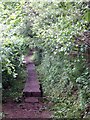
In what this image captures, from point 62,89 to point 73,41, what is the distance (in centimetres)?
100

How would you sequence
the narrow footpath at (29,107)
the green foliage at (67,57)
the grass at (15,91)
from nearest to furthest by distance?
the green foliage at (67,57), the narrow footpath at (29,107), the grass at (15,91)

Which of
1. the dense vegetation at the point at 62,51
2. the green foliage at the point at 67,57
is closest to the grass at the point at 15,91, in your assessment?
the dense vegetation at the point at 62,51

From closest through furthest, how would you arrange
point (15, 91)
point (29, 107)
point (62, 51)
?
point (62, 51), point (29, 107), point (15, 91)

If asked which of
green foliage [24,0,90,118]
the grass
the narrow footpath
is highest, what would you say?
green foliage [24,0,90,118]

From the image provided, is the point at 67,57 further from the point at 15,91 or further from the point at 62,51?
the point at 15,91

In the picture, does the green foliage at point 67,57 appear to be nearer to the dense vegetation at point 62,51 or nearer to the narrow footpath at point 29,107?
the dense vegetation at point 62,51


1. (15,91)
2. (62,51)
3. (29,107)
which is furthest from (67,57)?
(15,91)

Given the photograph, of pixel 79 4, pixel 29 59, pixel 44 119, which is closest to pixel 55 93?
pixel 44 119

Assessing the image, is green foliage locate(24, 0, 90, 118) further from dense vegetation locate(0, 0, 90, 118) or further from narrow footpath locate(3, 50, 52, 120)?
narrow footpath locate(3, 50, 52, 120)

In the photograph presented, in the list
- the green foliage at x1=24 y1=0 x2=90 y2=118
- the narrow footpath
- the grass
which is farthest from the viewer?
the grass

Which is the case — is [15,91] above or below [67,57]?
below

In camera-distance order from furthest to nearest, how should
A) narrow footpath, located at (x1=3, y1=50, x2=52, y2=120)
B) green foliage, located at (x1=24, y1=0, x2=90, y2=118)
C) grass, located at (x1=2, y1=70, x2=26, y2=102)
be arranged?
1. grass, located at (x1=2, y1=70, x2=26, y2=102)
2. narrow footpath, located at (x1=3, y1=50, x2=52, y2=120)
3. green foliage, located at (x1=24, y1=0, x2=90, y2=118)

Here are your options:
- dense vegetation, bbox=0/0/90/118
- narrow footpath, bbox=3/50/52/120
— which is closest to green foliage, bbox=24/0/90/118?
dense vegetation, bbox=0/0/90/118

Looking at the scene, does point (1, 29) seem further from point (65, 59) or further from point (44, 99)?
point (44, 99)
